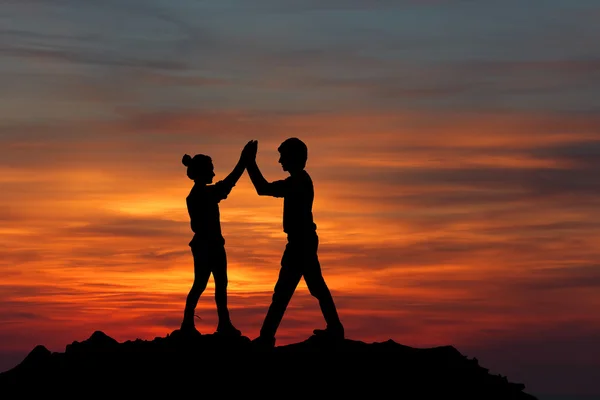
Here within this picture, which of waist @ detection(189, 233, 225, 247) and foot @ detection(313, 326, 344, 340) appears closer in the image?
foot @ detection(313, 326, 344, 340)

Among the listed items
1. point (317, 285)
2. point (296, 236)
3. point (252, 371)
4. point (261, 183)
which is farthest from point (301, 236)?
point (252, 371)

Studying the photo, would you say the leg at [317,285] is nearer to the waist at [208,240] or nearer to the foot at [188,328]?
the waist at [208,240]

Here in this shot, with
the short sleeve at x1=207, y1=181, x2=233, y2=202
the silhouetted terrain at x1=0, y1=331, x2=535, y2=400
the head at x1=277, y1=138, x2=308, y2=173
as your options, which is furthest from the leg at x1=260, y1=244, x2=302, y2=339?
the short sleeve at x1=207, y1=181, x2=233, y2=202

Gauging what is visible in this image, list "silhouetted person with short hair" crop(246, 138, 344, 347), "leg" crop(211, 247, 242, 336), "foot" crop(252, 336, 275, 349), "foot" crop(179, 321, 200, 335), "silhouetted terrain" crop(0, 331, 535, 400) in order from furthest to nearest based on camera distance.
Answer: "foot" crop(179, 321, 200, 335) → "leg" crop(211, 247, 242, 336) → "foot" crop(252, 336, 275, 349) → "silhouetted person with short hair" crop(246, 138, 344, 347) → "silhouetted terrain" crop(0, 331, 535, 400)

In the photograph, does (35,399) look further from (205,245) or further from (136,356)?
(205,245)

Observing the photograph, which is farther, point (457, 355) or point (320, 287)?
point (457, 355)

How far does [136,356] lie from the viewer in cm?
2616

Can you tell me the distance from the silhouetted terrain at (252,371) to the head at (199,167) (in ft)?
11.3

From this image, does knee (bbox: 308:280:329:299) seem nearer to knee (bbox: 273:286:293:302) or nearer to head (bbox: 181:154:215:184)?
knee (bbox: 273:286:293:302)

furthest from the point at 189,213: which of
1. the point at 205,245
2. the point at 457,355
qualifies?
the point at 457,355

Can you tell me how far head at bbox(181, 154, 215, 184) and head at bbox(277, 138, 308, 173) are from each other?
6.50 feet

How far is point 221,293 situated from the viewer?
25.7 metres

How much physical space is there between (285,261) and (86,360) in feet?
17.7

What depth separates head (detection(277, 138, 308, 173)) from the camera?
2475cm
